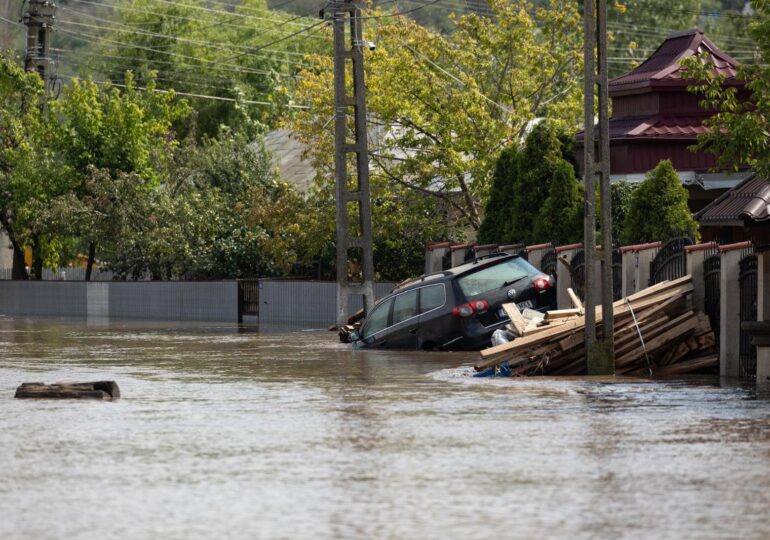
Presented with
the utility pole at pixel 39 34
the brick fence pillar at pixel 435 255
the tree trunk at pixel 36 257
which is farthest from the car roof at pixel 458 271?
the utility pole at pixel 39 34

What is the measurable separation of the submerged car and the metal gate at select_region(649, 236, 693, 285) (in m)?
2.21

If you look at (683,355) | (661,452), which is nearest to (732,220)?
(683,355)

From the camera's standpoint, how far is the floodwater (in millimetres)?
9562

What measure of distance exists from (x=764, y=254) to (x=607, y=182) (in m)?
2.52

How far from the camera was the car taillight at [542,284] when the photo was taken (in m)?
26.2

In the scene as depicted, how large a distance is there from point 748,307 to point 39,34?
43397mm

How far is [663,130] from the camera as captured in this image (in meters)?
37.9

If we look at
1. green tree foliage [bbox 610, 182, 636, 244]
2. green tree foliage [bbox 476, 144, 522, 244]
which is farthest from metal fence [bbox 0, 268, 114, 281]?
green tree foliage [bbox 610, 182, 636, 244]

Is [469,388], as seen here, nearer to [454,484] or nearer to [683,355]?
[683,355]

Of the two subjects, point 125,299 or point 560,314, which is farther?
point 125,299

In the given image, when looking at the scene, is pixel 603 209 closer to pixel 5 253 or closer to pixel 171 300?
pixel 171 300

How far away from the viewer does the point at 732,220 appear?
76.4 ft

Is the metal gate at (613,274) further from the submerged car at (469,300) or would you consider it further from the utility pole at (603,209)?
the utility pole at (603,209)

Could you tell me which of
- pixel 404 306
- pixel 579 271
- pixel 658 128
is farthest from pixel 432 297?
pixel 658 128
